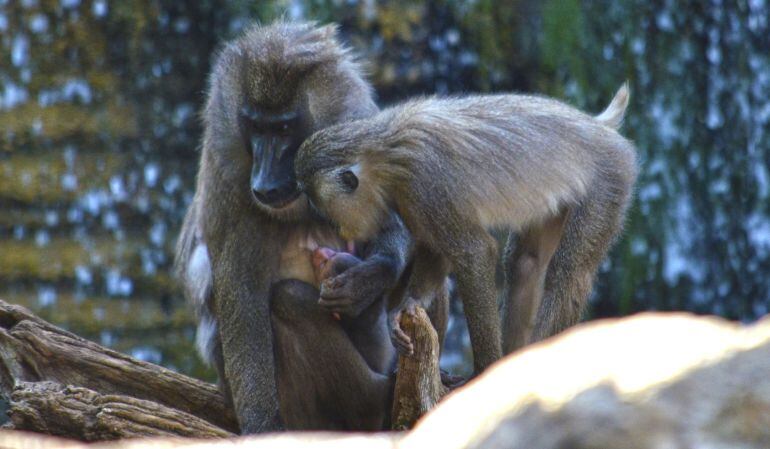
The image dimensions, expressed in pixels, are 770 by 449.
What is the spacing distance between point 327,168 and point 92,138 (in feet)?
16.6

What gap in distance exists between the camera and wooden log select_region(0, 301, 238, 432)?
210 inches

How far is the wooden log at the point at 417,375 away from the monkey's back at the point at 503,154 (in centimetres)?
61

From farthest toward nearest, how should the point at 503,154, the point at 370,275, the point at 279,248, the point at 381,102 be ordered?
the point at 381,102 < the point at 279,248 < the point at 370,275 < the point at 503,154

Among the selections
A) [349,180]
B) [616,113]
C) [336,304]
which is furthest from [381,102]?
[349,180]

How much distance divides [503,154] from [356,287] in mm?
916

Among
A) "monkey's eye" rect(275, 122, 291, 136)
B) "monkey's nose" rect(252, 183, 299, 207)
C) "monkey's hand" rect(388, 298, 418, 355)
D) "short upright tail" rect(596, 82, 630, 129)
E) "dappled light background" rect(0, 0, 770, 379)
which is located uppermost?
"monkey's eye" rect(275, 122, 291, 136)

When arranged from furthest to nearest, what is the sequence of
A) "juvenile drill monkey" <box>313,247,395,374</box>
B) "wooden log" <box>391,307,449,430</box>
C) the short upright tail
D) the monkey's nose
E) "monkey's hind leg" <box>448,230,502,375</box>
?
the short upright tail < "juvenile drill monkey" <box>313,247,395,374</box> < the monkey's nose < "monkey's hind leg" <box>448,230,502,375</box> < "wooden log" <box>391,307,449,430</box>

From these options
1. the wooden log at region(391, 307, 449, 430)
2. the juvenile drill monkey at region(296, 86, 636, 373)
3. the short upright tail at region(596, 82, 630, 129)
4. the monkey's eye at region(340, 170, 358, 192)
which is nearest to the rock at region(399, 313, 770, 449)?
the wooden log at region(391, 307, 449, 430)

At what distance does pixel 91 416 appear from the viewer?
4.81 meters

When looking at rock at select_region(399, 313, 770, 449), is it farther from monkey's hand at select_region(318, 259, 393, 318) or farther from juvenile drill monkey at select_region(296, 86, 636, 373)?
monkey's hand at select_region(318, 259, 393, 318)

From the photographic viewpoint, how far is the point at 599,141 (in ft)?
17.4

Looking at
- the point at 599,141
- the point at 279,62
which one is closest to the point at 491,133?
the point at 599,141

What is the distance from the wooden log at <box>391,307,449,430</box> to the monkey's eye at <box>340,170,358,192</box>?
0.70 meters

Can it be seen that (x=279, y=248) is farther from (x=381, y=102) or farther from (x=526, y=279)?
(x=381, y=102)
